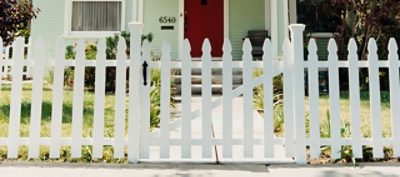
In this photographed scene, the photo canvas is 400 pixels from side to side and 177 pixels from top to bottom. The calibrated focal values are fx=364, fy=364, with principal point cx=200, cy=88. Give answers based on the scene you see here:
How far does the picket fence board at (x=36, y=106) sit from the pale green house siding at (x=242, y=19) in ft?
26.4

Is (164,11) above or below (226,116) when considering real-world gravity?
above

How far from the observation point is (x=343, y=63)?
3.56 m

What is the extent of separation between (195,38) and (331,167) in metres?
8.18

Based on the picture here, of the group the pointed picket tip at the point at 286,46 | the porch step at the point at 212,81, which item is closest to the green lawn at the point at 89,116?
the pointed picket tip at the point at 286,46

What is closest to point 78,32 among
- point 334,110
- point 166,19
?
point 166,19

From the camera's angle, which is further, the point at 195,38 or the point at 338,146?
Answer: the point at 195,38

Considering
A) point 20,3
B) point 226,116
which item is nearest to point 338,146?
point 226,116

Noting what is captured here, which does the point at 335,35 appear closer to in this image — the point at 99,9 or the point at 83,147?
the point at 99,9

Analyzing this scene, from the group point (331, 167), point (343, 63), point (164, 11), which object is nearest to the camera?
point (331, 167)

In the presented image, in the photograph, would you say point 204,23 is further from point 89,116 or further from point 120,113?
point 120,113

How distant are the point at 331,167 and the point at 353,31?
783 centimetres

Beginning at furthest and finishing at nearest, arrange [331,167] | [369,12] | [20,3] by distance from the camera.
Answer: [369,12], [20,3], [331,167]

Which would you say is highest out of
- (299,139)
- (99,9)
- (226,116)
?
(99,9)

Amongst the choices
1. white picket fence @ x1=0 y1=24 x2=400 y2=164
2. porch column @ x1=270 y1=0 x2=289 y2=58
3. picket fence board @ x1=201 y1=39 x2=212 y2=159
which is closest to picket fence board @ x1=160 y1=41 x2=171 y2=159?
white picket fence @ x1=0 y1=24 x2=400 y2=164
